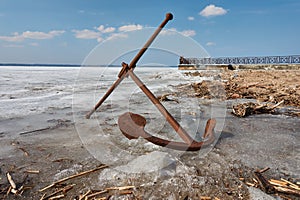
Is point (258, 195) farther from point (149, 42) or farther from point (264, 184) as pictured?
point (149, 42)

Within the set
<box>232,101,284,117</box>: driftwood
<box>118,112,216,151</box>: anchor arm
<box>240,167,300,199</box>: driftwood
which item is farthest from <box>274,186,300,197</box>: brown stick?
<box>232,101,284,117</box>: driftwood

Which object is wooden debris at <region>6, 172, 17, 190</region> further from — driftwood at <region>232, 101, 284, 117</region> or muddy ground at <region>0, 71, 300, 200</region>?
driftwood at <region>232, 101, 284, 117</region>

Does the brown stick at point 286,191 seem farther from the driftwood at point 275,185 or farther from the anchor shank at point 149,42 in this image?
A: the anchor shank at point 149,42

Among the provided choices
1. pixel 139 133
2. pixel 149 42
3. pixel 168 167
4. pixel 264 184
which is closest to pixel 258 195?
→ pixel 264 184

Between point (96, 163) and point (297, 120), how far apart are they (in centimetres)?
324

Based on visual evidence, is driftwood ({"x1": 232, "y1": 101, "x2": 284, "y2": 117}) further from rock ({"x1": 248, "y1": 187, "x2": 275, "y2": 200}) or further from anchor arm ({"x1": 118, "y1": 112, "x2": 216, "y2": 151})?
rock ({"x1": 248, "y1": 187, "x2": 275, "y2": 200})

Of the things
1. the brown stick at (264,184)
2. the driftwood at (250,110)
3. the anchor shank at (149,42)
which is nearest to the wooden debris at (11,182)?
the anchor shank at (149,42)

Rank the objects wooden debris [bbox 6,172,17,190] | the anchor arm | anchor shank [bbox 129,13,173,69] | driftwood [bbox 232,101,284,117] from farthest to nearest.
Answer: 1. driftwood [bbox 232,101,284,117]
2. anchor shank [bbox 129,13,173,69]
3. the anchor arm
4. wooden debris [bbox 6,172,17,190]

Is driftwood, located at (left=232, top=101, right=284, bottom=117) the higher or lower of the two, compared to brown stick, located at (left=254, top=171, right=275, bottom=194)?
higher

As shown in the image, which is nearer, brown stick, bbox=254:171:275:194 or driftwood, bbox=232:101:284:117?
brown stick, bbox=254:171:275:194

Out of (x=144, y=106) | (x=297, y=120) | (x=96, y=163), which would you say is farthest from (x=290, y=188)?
(x=144, y=106)

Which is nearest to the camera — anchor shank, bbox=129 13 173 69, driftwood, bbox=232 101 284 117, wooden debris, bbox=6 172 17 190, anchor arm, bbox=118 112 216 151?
wooden debris, bbox=6 172 17 190

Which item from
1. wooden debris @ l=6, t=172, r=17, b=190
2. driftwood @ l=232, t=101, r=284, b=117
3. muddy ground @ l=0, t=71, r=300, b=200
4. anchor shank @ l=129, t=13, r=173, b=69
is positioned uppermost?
anchor shank @ l=129, t=13, r=173, b=69

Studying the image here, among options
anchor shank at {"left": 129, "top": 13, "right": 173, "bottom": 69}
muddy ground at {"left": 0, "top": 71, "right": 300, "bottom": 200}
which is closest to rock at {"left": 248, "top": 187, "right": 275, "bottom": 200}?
muddy ground at {"left": 0, "top": 71, "right": 300, "bottom": 200}
